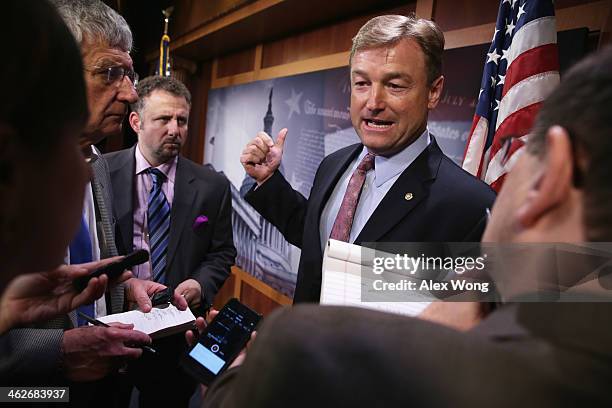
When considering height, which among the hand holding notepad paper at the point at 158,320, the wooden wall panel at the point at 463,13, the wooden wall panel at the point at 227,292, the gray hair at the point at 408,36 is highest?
the wooden wall panel at the point at 463,13

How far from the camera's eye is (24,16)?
0.42 metres

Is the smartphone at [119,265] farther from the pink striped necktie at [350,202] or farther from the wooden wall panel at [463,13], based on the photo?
the wooden wall panel at [463,13]

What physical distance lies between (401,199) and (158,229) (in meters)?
1.40

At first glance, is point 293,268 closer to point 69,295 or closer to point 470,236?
point 470,236

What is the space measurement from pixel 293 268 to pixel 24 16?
282 cm

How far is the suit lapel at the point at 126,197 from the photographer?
2062 mm

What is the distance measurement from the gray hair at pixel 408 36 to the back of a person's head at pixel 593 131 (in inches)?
40.8

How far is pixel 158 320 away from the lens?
1459mm

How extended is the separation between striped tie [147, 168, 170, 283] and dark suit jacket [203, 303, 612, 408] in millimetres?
1816

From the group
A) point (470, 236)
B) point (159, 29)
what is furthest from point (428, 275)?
point (159, 29)

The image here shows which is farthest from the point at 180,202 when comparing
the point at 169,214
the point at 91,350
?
the point at 91,350

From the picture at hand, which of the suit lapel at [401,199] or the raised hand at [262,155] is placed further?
the raised hand at [262,155]

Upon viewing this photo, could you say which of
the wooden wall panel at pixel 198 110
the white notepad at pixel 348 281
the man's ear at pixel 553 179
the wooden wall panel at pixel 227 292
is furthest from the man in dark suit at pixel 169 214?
the wooden wall panel at pixel 198 110

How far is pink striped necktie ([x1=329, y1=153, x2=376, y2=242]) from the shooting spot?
1485 mm
